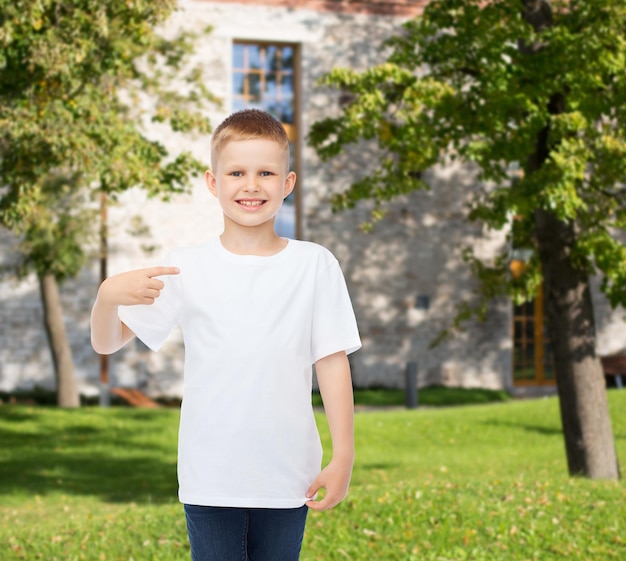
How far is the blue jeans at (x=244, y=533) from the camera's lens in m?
2.53

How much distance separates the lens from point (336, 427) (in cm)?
258

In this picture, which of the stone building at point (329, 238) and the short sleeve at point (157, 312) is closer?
the short sleeve at point (157, 312)

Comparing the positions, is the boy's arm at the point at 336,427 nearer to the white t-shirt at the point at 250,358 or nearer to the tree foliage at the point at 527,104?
the white t-shirt at the point at 250,358

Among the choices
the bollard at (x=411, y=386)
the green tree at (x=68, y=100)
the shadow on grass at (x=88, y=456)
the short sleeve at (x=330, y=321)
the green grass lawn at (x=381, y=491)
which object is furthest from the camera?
the bollard at (x=411, y=386)

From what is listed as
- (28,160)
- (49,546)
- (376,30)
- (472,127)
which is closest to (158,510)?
(49,546)

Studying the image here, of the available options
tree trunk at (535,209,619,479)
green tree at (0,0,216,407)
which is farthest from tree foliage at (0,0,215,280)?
tree trunk at (535,209,619,479)

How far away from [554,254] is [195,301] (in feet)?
24.7

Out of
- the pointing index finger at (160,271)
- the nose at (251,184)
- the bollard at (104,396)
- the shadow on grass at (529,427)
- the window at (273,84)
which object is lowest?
the shadow on grass at (529,427)

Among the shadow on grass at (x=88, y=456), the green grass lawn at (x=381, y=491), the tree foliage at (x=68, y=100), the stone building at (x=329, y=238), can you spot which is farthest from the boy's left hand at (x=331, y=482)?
the stone building at (x=329, y=238)

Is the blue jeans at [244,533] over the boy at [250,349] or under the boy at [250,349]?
under

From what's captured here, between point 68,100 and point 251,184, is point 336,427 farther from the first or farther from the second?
point 68,100

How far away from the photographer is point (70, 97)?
8570 millimetres

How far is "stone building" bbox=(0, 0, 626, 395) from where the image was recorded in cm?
1959

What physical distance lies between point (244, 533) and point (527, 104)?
20.8 feet
